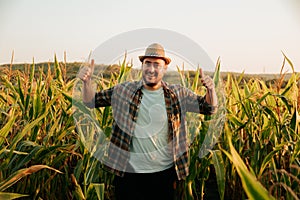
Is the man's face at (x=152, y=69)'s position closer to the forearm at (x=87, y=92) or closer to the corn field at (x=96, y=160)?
the forearm at (x=87, y=92)

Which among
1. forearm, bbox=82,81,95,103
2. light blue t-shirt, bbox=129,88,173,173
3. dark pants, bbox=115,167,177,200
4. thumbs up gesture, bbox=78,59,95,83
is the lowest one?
dark pants, bbox=115,167,177,200

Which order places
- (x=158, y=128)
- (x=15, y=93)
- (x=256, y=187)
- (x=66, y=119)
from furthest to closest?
(x=15, y=93)
(x=66, y=119)
(x=158, y=128)
(x=256, y=187)

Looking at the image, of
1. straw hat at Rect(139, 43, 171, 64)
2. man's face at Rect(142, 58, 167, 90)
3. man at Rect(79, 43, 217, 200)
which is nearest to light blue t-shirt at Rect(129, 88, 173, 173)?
man at Rect(79, 43, 217, 200)

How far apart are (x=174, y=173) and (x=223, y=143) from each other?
71cm

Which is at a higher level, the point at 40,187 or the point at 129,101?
the point at 129,101

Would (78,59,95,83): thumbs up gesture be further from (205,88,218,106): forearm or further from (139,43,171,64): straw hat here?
(205,88,218,106): forearm

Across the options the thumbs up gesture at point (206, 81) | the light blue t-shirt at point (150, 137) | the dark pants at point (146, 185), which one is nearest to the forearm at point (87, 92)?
the light blue t-shirt at point (150, 137)

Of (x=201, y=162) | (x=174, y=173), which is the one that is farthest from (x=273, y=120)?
(x=174, y=173)

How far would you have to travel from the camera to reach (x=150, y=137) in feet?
6.43

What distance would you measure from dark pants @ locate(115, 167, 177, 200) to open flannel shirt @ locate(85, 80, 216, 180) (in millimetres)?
60

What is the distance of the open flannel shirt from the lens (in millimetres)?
2010

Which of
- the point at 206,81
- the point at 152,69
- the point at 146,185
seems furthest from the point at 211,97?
the point at 146,185

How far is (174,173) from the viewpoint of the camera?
2104 millimetres

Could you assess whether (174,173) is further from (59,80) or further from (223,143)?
(59,80)
